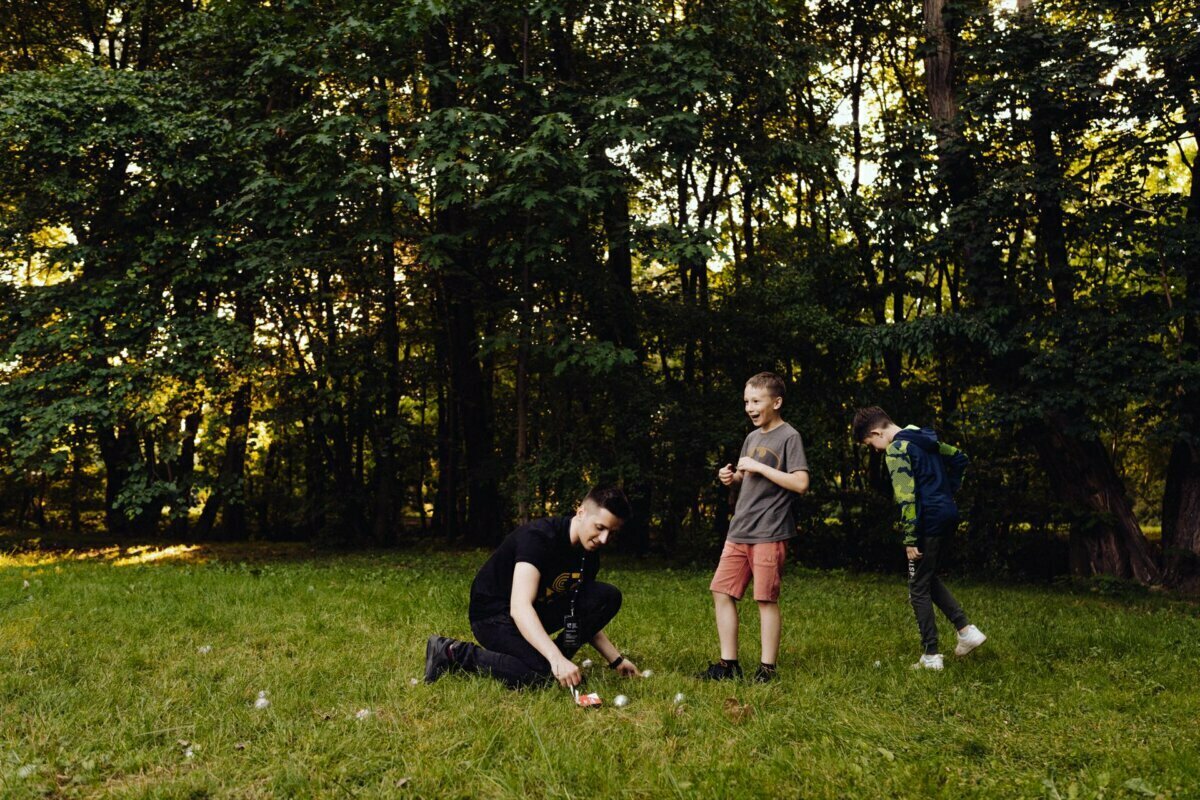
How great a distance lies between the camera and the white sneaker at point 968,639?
5.40m

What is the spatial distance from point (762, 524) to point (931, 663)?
145 centimetres

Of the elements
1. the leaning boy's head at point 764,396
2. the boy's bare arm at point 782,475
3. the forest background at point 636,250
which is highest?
the forest background at point 636,250

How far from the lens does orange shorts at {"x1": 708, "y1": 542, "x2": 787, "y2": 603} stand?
16.1 feet

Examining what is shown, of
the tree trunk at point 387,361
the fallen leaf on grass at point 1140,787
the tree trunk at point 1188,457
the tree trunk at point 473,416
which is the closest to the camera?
the fallen leaf on grass at point 1140,787

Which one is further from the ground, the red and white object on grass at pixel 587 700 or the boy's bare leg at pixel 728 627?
the boy's bare leg at pixel 728 627

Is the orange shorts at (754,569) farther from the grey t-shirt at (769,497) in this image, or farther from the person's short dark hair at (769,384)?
the person's short dark hair at (769,384)

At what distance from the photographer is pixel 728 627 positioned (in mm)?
5051

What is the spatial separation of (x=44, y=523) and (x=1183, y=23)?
27.2 m

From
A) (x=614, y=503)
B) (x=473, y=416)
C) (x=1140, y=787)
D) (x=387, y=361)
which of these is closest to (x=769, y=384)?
(x=614, y=503)

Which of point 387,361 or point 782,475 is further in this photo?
point 387,361

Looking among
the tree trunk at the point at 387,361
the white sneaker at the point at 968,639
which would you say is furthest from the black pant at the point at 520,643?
the tree trunk at the point at 387,361

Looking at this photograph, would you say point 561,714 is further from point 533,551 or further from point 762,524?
point 762,524

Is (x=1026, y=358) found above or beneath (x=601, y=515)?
above

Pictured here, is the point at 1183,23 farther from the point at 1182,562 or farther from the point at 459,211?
the point at 459,211
